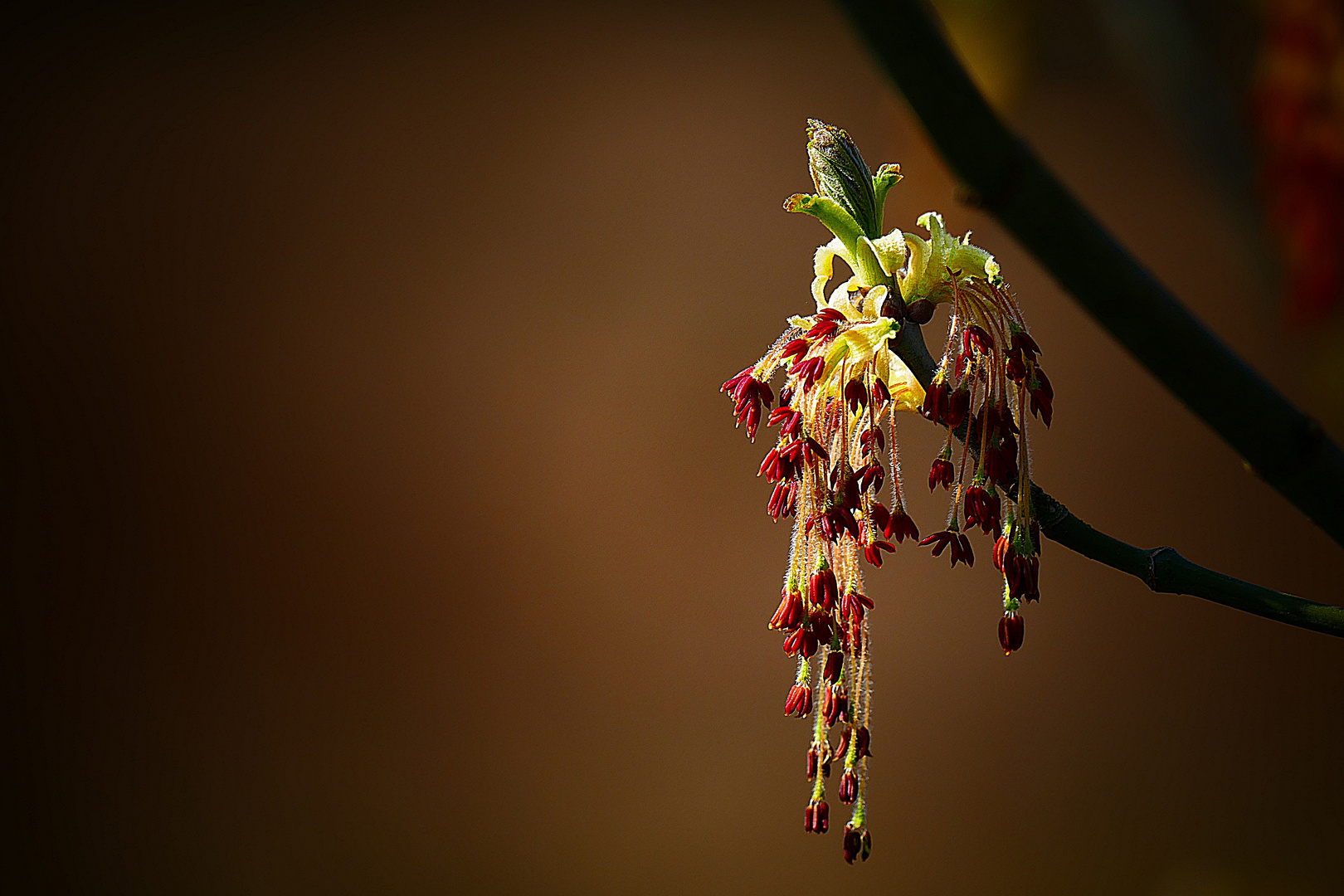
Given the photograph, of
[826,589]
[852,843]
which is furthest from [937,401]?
[852,843]

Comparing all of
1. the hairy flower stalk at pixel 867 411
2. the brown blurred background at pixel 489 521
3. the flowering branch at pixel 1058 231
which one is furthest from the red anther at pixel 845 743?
the brown blurred background at pixel 489 521

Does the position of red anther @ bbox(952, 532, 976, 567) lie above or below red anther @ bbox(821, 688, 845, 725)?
above

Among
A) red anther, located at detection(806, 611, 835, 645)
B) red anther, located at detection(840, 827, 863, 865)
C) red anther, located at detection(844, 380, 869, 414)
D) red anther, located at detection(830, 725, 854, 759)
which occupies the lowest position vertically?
red anther, located at detection(840, 827, 863, 865)

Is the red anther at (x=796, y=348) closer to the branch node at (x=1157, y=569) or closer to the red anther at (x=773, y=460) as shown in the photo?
the red anther at (x=773, y=460)

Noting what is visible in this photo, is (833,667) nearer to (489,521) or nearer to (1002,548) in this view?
(1002,548)

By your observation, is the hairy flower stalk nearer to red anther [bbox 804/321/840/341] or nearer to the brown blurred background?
red anther [bbox 804/321/840/341]

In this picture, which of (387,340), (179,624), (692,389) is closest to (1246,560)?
(692,389)

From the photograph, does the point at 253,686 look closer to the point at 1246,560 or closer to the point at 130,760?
the point at 130,760

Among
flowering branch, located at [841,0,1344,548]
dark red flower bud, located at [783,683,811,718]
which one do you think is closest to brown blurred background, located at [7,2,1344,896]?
dark red flower bud, located at [783,683,811,718]

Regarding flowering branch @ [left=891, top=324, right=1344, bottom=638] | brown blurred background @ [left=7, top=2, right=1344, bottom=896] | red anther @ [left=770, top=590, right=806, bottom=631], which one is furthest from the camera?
brown blurred background @ [left=7, top=2, right=1344, bottom=896]
